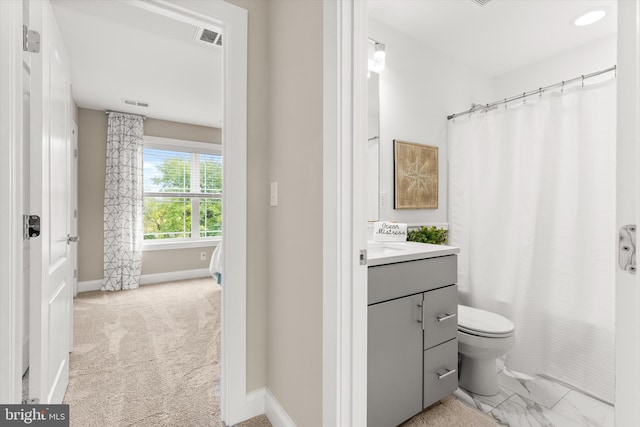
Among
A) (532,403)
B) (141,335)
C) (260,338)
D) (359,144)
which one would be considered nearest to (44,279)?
(260,338)

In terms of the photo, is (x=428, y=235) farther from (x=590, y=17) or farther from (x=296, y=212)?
(x=590, y=17)

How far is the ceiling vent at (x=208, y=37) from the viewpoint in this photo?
2.30m

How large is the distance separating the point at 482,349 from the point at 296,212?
4.55ft

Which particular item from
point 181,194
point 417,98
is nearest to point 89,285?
point 181,194

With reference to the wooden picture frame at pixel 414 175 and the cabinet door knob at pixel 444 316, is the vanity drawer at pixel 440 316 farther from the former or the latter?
the wooden picture frame at pixel 414 175

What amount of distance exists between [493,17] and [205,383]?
321 cm

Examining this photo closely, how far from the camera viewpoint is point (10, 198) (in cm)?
111

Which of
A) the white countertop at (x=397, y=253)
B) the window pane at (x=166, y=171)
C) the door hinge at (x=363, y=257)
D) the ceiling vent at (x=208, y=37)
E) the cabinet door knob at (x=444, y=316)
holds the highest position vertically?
the ceiling vent at (x=208, y=37)

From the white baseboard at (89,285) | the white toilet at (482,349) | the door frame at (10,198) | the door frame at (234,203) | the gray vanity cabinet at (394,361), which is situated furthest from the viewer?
the white baseboard at (89,285)

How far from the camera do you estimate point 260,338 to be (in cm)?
167

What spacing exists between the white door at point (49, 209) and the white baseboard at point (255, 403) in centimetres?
90

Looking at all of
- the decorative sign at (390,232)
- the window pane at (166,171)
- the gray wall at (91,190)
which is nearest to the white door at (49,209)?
the decorative sign at (390,232)

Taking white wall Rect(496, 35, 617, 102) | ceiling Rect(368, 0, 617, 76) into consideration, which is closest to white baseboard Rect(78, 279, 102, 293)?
ceiling Rect(368, 0, 617, 76)

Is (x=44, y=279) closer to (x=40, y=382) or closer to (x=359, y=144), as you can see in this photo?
(x=40, y=382)
